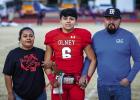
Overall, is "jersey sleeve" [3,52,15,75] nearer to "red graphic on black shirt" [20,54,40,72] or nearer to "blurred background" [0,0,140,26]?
"red graphic on black shirt" [20,54,40,72]

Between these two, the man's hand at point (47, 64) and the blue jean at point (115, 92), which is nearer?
the blue jean at point (115, 92)

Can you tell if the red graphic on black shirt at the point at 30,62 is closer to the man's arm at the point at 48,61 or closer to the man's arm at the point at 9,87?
the man's arm at the point at 48,61

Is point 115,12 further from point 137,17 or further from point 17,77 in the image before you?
point 137,17

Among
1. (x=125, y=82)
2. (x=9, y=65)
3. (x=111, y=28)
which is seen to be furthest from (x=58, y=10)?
(x=125, y=82)

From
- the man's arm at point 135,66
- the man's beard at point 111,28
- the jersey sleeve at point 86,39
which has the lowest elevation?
the man's arm at point 135,66

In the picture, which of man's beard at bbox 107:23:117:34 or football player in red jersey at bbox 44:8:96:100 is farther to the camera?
football player in red jersey at bbox 44:8:96:100

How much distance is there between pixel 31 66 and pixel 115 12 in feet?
3.89

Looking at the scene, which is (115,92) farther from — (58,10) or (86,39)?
(58,10)

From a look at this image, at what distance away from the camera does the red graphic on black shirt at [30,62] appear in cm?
631

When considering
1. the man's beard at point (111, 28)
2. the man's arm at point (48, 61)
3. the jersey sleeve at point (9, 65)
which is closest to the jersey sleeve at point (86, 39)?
the man's beard at point (111, 28)

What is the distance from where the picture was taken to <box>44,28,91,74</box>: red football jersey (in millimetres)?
6324

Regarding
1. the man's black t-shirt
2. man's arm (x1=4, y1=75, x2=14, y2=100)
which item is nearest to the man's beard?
the man's black t-shirt

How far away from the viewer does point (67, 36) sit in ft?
20.8

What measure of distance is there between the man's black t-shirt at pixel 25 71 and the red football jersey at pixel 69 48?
0.23 meters
